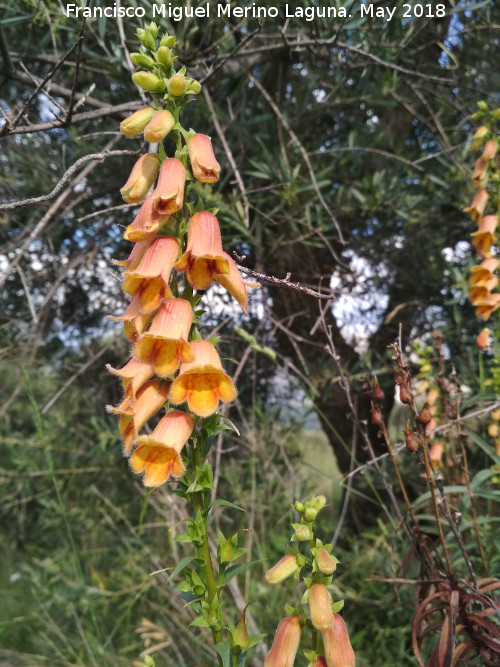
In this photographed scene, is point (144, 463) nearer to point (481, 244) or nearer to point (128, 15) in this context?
point (481, 244)

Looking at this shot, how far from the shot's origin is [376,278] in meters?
2.99

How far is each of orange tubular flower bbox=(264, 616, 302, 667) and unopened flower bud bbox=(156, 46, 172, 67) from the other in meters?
1.00

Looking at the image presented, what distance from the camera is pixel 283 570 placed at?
3.06 ft

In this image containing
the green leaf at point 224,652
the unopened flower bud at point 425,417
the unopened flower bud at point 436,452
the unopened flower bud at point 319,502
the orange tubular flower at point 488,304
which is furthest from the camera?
the unopened flower bud at point 436,452

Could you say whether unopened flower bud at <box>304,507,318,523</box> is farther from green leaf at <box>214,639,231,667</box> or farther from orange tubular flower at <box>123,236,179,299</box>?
orange tubular flower at <box>123,236,179,299</box>

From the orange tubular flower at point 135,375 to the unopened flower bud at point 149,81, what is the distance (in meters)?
0.49

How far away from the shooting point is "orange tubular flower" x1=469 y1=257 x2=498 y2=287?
2.03 m

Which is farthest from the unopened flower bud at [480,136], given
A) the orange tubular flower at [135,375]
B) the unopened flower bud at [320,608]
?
the unopened flower bud at [320,608]

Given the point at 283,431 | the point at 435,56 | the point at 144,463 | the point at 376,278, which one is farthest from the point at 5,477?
the point at 435,56

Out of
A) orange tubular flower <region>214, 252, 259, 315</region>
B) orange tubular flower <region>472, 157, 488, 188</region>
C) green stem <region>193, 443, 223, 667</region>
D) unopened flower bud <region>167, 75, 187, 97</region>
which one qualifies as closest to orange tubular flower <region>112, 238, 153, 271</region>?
orange tubular flower <region>214, 252, 259, 315</region>

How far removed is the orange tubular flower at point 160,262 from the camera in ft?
3.18

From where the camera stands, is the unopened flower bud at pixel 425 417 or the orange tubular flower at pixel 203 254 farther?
the unopened flower bud at pixel 425 417

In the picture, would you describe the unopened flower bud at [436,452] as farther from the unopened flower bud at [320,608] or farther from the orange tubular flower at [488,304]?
the unopened flower bud at [320,608]

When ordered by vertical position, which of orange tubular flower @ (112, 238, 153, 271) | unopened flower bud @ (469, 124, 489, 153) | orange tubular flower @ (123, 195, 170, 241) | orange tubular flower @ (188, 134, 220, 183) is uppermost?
orange tubular flower @ (188, 134, 220, 183)
